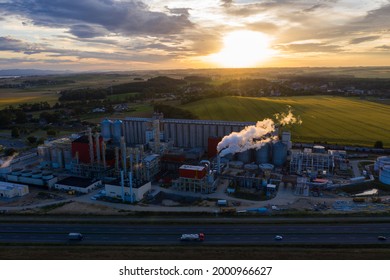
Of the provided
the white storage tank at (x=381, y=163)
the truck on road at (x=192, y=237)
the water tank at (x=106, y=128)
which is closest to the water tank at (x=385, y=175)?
the white storage tank at (x=381, y=163)

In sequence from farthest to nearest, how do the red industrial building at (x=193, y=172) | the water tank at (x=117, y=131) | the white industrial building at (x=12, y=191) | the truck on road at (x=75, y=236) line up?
the water tank at (x=117, y=131), the white industrial building at (x=12, y=191), the red industrial building at (x=193, y=172), the truck on road at (x=75, y=236)

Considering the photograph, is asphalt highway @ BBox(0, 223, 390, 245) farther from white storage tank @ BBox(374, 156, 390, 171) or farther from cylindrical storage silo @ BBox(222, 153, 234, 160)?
cylindrical storage silo @ BBox(222, 153, 234, 160)

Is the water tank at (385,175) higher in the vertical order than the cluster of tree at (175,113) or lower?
lower

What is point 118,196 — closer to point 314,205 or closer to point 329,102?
point 314,205

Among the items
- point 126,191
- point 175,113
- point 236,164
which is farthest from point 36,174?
point 175,113

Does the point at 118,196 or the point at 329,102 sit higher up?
the point at 329,102

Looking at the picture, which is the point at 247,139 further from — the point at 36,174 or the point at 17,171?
the point at 17,171

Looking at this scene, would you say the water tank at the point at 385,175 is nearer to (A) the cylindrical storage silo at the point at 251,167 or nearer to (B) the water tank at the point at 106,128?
(A) the cylindrical storage silo at the point at 251,167

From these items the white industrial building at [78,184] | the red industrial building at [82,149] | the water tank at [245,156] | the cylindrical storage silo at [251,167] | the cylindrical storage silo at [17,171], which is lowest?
the white industrial building at [78,184]

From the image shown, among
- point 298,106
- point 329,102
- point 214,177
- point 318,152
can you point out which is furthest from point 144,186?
point 329,102
